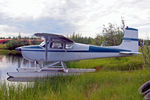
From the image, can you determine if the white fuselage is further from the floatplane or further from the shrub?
the shrub

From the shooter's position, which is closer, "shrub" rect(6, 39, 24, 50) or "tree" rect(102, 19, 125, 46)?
"tree" rect(102, 19, 125, 46)

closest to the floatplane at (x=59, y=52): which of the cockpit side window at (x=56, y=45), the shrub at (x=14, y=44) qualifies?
the cockpit side window at (x=56, y=45)

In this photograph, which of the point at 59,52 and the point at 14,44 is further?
the point at 14,44

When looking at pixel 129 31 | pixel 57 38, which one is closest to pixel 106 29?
pixel 129 31

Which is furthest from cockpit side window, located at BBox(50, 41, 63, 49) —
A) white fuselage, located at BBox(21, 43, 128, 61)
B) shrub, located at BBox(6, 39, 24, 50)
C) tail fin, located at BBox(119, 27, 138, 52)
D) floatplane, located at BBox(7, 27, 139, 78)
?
shrub, located at BBox(6, 39, 24, 50)

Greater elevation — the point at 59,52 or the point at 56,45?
the point at 56,45

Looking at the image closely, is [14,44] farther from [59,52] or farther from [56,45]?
[59,52]

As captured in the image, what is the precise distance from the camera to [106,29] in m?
15.5

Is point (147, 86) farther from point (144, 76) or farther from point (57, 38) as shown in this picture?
point (57, 38)

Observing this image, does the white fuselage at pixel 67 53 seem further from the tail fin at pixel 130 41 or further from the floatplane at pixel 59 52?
the tail fin at pixel 130 41

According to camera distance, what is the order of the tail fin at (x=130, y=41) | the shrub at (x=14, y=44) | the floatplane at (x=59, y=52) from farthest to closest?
the shrub at (x=14, y=44)
the tail fin at (x=130, y=41)
the floatplane at (x=59, y=52)

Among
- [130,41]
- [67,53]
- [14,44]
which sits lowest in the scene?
[67,53]

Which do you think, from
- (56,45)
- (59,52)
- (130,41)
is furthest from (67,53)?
(130,41)

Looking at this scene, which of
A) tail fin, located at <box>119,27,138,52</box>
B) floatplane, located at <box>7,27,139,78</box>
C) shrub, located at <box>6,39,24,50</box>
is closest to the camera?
floatplane, located at <box>7,27,139,78</box>
